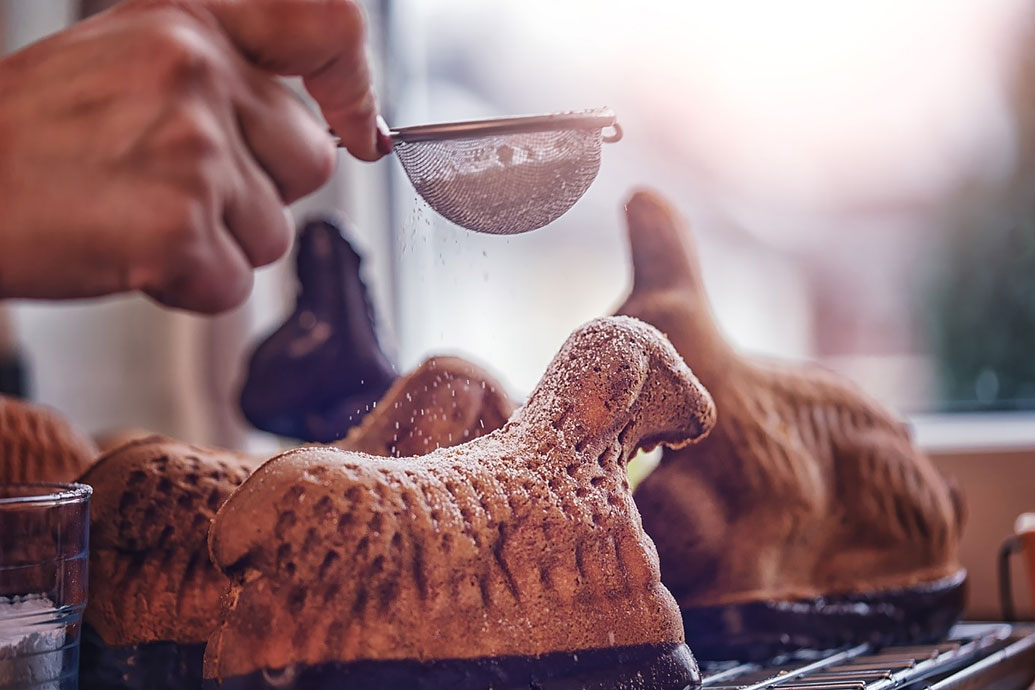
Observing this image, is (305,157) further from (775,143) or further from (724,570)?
(775,143)

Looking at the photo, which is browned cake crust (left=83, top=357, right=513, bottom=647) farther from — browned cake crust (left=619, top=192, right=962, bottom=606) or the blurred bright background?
the blurred bright background

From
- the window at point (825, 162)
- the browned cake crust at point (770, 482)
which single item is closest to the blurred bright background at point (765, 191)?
the window at point (825, 162)

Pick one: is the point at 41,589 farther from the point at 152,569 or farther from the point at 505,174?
the point at 505,174

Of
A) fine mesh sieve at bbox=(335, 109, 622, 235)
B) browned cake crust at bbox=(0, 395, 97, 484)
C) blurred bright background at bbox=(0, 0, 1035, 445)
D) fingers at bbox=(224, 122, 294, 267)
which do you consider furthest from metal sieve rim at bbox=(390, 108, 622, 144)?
blurred bright background at bbox=(0, 0, 1035, 445)

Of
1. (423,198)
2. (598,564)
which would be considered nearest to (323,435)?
(423,198)

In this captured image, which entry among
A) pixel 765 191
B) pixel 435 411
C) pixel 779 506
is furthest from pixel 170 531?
pixel 765 191
